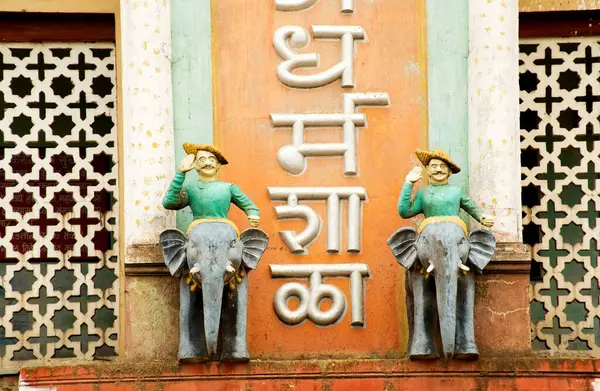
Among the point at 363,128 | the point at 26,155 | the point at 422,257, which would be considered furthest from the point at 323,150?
the point at 26,155

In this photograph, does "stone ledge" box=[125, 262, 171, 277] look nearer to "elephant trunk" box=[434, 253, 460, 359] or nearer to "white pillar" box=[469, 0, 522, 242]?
"elephant trunk" box=[434, 253, 460, 359]

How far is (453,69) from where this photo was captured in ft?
51.3

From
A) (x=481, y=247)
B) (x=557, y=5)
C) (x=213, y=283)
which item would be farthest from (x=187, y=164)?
(x=557, y=5)

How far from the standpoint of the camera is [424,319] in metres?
14.8

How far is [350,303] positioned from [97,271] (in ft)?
7.32

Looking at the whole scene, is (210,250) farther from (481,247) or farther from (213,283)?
(481,247)

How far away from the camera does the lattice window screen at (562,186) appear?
1587 cm

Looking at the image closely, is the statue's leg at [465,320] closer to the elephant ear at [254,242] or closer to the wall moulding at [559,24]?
the elephant ear at [254,242]

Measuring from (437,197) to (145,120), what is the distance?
2.43 m

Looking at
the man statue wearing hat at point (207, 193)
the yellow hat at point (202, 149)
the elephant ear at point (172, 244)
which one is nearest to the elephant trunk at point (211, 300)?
the elephant ear at point (172, 244)

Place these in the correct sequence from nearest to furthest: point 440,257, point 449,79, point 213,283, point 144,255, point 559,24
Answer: point 213,283, point 440,257, point 144,255, point 449,79, point 559,24

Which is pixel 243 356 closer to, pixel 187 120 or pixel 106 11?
pixel 187 120

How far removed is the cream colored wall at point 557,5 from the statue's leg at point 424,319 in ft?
9.43

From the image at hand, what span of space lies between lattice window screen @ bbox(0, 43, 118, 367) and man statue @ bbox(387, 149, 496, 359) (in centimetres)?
263
